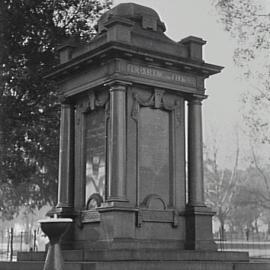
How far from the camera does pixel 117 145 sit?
12.4m

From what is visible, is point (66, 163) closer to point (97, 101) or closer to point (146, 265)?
point (97, 101)

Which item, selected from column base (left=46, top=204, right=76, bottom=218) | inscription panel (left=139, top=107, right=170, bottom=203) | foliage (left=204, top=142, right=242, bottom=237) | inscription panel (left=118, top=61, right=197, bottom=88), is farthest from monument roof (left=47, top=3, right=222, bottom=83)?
foliage (left=204, top=142, right=242, bottom=237)

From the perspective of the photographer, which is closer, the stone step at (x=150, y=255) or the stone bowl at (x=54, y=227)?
the stone bowl at (x=54, y=227)

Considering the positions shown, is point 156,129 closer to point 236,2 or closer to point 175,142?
point 175,142

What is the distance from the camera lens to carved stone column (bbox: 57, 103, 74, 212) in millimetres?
14078

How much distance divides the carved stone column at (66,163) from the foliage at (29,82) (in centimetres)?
699

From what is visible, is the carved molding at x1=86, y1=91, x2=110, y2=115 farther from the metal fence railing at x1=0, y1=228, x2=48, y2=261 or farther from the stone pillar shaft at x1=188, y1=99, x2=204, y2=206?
the metal fence railing at x1=0, y1=228, x2=48, y2=261

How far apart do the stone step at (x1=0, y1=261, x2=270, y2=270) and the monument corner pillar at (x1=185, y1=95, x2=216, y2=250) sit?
1.53 metres

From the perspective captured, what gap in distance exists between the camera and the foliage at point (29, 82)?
21391 millimetres

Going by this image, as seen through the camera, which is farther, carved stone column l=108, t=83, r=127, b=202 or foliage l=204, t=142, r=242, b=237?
foliage l=204, t=142, r=242, b=237

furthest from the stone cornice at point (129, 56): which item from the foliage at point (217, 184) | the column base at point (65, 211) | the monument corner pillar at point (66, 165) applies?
the foliage at point (217, 184)

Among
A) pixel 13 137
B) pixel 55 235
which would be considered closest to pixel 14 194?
pixel 13 137

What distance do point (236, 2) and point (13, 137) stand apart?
947 cm

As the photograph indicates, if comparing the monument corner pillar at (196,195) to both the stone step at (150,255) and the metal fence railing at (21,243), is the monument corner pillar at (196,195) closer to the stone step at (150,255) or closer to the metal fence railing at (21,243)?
the stone step at (150,255)
